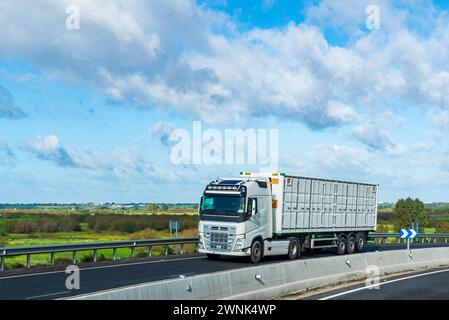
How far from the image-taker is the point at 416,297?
54.2 feet

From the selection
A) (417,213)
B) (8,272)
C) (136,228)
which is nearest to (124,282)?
(8,272)

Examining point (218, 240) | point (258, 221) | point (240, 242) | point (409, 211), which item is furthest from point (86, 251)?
point (409, 211)

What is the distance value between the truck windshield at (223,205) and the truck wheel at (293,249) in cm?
387

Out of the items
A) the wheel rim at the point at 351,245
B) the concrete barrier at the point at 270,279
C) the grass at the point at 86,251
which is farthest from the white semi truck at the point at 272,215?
the grass at the point at 86,251

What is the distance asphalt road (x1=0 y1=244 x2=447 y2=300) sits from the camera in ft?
57.4

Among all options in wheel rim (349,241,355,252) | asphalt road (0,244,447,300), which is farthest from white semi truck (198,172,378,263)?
asphalt road (0,244,447,300)

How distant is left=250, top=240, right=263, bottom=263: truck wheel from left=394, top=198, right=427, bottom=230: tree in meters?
86.8

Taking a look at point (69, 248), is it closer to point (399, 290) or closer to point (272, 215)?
point (272, 215)

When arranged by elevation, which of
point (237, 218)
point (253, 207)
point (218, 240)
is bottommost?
point (218, 240)

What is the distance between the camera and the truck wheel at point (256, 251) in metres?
25.8

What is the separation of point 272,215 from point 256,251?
1.72m

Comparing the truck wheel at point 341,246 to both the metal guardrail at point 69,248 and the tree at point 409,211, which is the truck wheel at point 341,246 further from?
the tree at point 409,211

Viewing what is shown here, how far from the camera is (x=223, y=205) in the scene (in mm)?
25688
